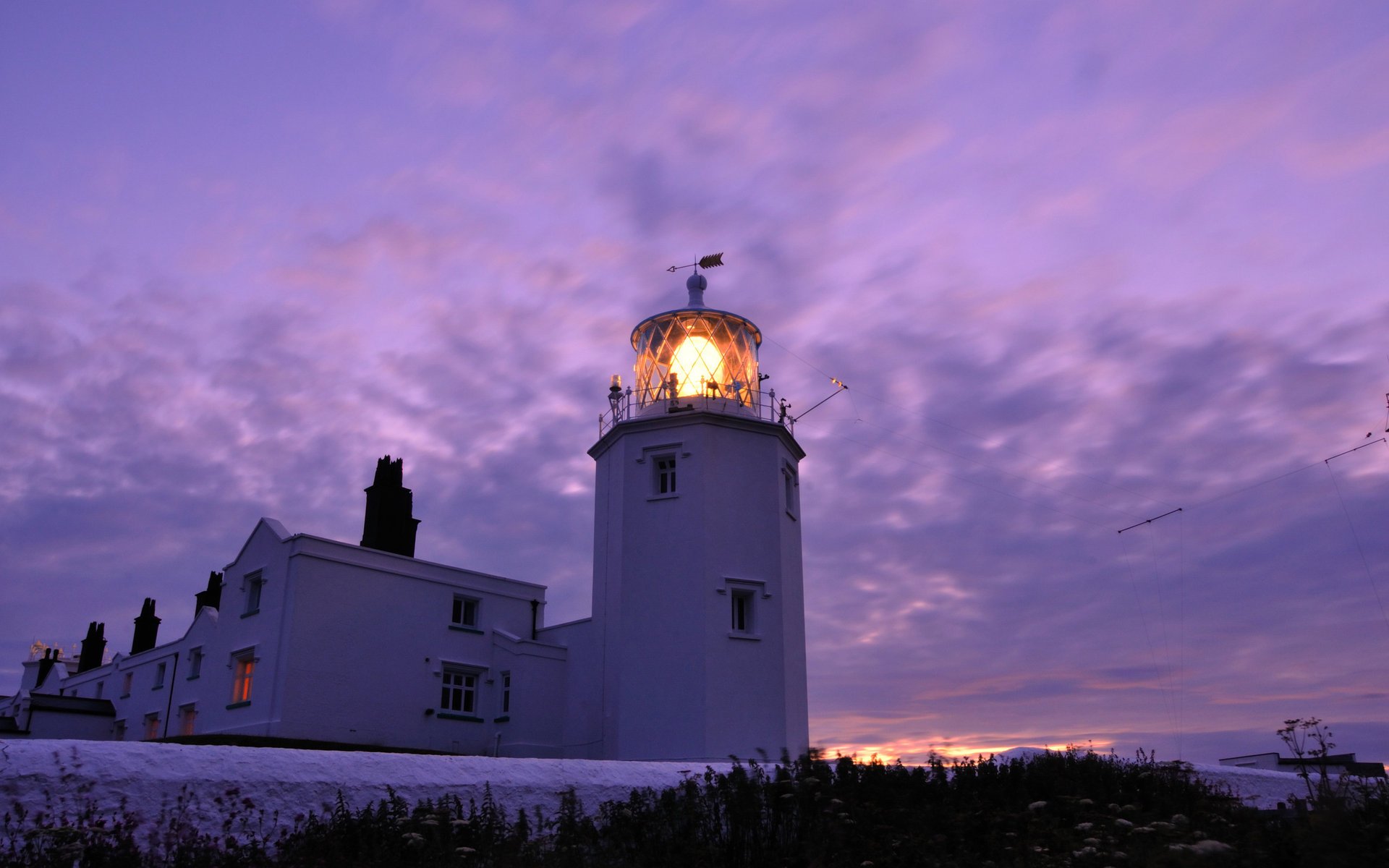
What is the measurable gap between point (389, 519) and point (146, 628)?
70.1ft

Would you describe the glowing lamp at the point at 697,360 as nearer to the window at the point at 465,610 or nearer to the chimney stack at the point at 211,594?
the window at the point at 465,610

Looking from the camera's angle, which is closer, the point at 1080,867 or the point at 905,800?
the point at 1080,867

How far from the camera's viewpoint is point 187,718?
103ft

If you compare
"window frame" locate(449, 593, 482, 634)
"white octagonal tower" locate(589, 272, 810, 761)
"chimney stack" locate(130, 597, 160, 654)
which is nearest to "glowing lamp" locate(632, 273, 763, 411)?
"white octagonal tower" locate(589, 272, 810, 761)

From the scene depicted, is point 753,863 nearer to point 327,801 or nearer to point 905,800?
point 905,800

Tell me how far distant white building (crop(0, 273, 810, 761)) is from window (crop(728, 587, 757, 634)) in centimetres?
6

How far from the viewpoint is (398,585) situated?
1110 inches

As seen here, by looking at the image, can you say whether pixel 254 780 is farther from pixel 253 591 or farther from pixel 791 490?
pixel 253 591

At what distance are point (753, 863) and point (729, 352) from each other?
58.2ft

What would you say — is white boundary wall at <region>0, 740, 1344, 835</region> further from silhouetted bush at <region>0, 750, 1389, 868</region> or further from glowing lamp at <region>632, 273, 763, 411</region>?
glowing lamp at <region>632, 273, 763, 411</region>

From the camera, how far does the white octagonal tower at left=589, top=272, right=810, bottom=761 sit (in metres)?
23.2

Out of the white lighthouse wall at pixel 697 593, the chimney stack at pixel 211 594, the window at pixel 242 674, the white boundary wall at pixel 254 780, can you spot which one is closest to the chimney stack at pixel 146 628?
the chimney stack at pixel 211 594

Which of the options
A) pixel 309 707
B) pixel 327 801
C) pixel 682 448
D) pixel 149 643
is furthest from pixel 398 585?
pixel 149 643

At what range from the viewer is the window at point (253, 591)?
2753 centimetres
